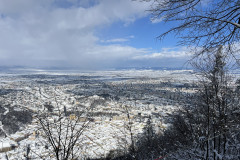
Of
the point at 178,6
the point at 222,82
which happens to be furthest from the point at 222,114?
the point at 178,6

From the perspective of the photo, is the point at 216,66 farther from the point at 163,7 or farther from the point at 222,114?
the point at 163,7

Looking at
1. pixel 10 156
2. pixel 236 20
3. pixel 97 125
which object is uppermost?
pixel 236 20

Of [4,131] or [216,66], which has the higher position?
[216,66]

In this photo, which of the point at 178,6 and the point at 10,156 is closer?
the point at 178,6

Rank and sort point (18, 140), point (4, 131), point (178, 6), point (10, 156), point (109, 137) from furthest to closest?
point (4, 131) < point (109, 137) < point (18, 140) < point (10, 156) < point (178, 6)

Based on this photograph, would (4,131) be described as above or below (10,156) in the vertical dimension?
below

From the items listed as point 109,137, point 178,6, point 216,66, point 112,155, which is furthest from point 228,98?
point 109,137

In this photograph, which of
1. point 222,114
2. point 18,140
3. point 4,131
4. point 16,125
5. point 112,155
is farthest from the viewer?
point 16,125

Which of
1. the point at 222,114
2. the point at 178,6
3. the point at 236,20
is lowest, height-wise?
the point at 222,114

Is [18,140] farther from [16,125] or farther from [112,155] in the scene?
[112,155]
